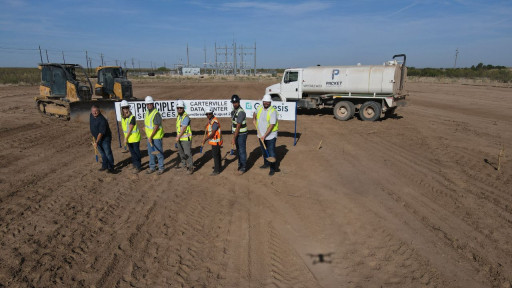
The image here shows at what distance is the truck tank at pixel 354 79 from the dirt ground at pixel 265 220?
5876 millimetres

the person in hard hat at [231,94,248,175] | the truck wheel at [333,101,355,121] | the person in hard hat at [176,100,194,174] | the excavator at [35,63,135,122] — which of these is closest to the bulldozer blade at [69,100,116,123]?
Result: the excavator at [35,63,135,122]

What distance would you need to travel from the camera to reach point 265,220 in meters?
5.65

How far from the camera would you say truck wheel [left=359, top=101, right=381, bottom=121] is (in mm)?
15672

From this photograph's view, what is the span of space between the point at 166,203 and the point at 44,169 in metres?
4.45

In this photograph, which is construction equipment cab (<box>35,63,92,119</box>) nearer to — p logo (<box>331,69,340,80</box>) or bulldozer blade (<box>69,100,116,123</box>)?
bulldozer blade (<box>69,100,116,123</box>)

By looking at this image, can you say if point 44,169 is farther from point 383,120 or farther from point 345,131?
point 383,120

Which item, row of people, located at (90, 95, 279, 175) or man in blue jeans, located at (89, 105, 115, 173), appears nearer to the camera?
row of people, located at (90, 95, 279, 175)

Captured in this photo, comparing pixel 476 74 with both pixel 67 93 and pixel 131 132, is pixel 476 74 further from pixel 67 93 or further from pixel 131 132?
pixel 131 132

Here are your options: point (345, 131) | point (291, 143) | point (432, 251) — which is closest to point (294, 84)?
point (345, 131)

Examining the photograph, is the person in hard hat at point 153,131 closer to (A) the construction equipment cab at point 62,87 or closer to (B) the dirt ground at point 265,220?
(B) the dirt ground at point 265,220

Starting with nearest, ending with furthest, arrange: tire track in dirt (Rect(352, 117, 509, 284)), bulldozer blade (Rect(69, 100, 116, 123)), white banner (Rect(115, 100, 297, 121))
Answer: tire track in dirt (Rect(352, 117, 509, 284)) < white banner (Rect(115, 100, 297, 121)) < bulldozer blade (Rect(69, 100, 116, 123))

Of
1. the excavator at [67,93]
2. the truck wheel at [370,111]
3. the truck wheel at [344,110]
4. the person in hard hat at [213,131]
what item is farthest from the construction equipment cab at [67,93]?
the truck wheel at [370,111]

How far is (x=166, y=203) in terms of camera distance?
6.33 metres

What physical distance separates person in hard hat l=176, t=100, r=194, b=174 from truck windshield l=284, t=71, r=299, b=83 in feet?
35.4
